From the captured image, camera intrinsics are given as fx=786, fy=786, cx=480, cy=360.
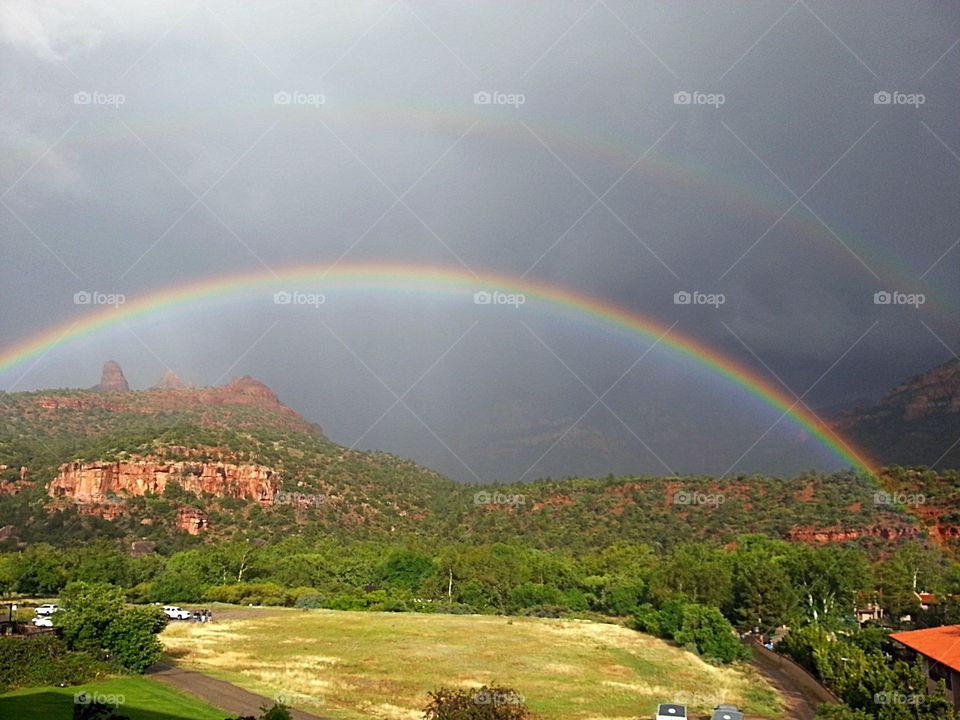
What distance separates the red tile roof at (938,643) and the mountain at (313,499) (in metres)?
50.2

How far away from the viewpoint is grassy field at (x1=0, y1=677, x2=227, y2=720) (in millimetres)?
20594

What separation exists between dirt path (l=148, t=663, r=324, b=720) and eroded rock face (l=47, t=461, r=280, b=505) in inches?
2415

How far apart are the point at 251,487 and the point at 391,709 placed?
74297 millimetres

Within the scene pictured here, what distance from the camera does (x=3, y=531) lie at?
79.8m

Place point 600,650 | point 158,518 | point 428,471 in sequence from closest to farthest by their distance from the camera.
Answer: point 600,650 → point 158,518 → point 428,471

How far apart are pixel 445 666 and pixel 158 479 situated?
220ft

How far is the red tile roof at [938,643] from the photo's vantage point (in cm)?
2866

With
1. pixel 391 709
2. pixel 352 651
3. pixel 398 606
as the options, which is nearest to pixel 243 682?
pixel 391 709

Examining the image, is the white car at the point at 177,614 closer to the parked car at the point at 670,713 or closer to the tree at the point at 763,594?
the parked car at the point at 670,713

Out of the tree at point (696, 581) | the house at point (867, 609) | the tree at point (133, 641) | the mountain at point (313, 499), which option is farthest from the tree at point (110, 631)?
the mountain at point (313, 499)

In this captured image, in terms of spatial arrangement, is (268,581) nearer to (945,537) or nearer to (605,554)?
(605,554)

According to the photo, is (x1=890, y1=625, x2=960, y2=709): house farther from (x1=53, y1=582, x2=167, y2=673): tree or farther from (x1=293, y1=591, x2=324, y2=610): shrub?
(x1=293, y1=591, x2=324, y2=610): shrub

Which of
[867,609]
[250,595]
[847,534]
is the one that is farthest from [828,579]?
[250,595]

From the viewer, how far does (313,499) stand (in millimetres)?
96000
